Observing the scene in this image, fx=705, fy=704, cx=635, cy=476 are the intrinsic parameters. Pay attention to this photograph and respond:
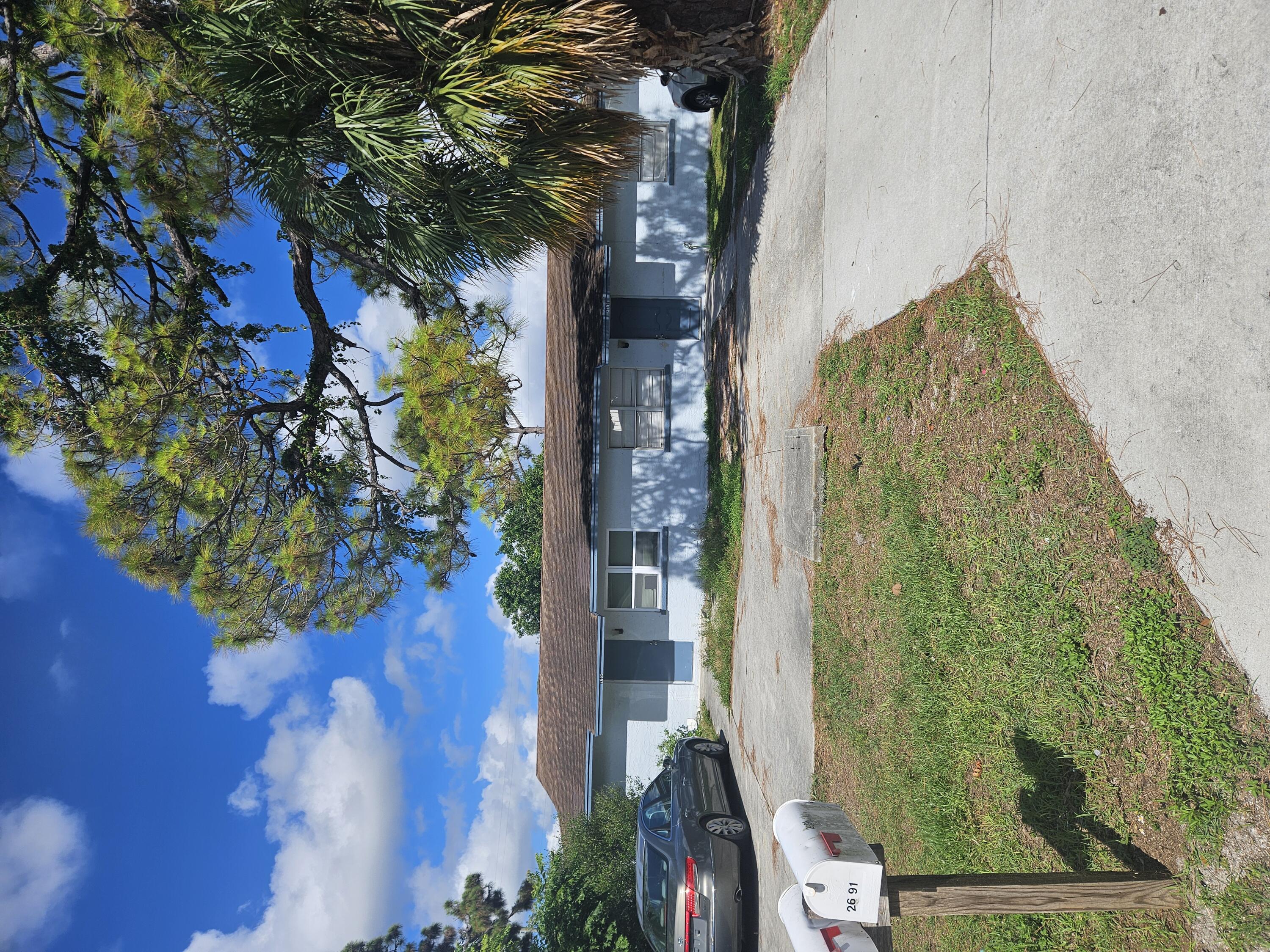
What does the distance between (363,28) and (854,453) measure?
550 centimetres

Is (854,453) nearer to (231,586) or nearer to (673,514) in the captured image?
(673,514)

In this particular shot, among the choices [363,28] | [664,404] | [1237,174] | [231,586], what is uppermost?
[363,28]

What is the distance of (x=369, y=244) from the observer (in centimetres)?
757

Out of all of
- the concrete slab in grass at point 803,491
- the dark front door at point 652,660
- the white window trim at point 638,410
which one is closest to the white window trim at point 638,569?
the dark front door at point 652,660

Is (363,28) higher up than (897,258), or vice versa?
(363,28)

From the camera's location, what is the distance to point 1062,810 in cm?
373

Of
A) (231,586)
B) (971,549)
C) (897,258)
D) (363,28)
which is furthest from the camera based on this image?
(231,586)

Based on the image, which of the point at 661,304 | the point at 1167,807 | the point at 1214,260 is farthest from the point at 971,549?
the point at 661,304

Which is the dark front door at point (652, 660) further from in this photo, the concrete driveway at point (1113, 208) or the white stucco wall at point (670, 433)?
the concrete driveway at point (1113, 208)

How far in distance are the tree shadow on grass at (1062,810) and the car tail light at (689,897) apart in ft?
16.0

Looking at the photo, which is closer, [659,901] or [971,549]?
[971,549]

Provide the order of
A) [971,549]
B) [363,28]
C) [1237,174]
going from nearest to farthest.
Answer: [1237,174]
[971,549]
[363,28]

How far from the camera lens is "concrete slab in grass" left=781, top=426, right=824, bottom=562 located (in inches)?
264

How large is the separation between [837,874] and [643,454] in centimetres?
1064
